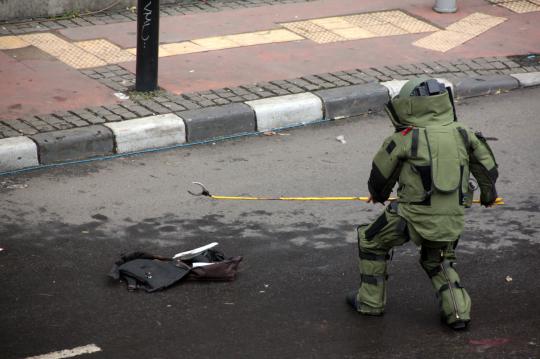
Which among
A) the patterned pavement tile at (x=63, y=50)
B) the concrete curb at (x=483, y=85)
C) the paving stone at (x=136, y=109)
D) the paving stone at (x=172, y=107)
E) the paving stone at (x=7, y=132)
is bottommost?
the paving stone at (x=7, y=132)

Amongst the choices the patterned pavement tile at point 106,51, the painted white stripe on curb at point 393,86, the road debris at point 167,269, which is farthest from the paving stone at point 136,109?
the road debris at point 167,269

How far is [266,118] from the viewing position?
9.31m

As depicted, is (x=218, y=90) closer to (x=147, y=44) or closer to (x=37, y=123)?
(x=147, y=44)

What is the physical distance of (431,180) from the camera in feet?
18.6

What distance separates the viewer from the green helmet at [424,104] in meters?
5.68

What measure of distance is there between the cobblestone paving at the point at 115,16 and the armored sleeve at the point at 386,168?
20.9 ft

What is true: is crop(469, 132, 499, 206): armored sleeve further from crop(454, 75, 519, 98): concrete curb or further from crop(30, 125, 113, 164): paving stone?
crop(454, 75, 519, 98): concrete curb

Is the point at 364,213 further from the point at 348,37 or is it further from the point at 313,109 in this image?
the point at 348,37

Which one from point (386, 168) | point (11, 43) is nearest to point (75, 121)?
point (11, 43)

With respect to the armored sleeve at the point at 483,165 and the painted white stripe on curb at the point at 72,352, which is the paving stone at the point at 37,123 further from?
the armored sleeve at the point at 483,165

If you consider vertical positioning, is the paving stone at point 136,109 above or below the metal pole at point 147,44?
below

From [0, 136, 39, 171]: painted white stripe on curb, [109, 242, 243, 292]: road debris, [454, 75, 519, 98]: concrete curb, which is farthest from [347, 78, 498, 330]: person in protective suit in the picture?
[454, 75, 519, 98]: concrete curb

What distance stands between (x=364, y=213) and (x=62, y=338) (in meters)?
2.79

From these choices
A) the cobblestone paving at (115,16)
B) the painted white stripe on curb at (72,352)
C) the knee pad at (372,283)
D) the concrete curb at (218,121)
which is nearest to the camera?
the painted white stripe on curb at (72,352)
